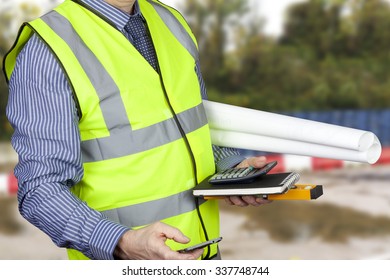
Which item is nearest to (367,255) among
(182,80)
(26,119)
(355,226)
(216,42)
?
(355,226)

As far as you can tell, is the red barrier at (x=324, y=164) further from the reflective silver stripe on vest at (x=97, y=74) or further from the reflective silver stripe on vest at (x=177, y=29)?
the reflective silver stripe on vest at (x=97, y=74)

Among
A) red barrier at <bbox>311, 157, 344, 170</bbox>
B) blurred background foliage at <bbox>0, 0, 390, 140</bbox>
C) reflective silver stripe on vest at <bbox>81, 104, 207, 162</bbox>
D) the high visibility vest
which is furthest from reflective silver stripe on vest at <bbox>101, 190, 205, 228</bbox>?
blurred background foliage at <bbox>0, 0, 390, 140</bbox>

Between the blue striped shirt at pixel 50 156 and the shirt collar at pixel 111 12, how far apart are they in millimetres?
161

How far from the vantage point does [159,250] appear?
145cm

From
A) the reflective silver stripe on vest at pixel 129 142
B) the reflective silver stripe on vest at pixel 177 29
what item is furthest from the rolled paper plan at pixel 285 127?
the reflective silver stripe on vest at pixel 129 142

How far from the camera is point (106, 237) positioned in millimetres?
1523

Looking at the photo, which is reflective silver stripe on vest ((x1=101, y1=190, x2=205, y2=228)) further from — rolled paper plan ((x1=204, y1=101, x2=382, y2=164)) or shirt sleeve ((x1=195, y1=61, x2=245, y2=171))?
rolled paper plan ((x1=204, y1=101, x2=382, y2=164))

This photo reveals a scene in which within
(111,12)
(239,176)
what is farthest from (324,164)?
(111,12)

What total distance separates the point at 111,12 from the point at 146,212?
1.37 feet

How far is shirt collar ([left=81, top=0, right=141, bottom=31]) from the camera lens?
1.69 metres

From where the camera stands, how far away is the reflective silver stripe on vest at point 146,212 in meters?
1.70

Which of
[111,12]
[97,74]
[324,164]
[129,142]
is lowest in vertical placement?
[324,164]

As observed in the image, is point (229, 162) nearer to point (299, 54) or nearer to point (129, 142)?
point (129, 142)
